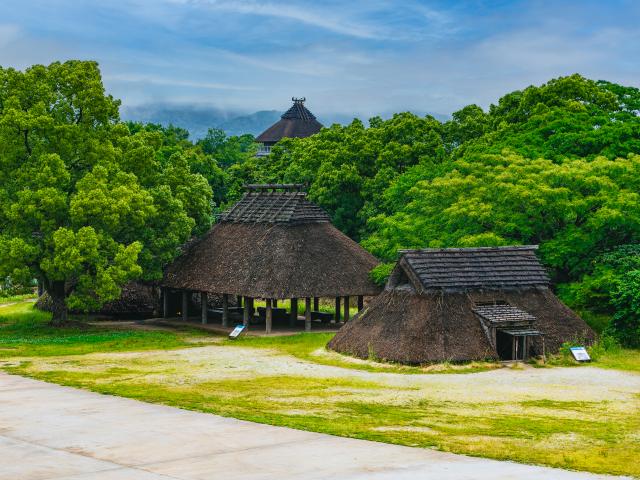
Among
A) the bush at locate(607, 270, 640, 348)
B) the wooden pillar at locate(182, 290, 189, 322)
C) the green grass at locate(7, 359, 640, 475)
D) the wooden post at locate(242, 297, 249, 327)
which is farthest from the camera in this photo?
the wooden pillar at locate(182, 290, 189, 322)

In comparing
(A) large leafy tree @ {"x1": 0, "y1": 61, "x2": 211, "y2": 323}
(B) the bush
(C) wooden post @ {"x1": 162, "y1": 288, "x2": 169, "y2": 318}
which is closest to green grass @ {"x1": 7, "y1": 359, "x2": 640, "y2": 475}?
(A) large leafy tree @ {"x1": 0, "y1": 61, "x2": 211, "y2": 323}

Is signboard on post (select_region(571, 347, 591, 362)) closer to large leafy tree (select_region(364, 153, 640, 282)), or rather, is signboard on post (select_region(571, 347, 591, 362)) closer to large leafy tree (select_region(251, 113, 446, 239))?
large leafy tree (select_region(364, 153, 640, 282))

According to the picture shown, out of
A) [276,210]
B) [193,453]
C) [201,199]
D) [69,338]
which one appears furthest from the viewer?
[201,199]

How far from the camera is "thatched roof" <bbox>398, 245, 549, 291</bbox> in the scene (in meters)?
37.7

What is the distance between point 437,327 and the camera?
3600 cm

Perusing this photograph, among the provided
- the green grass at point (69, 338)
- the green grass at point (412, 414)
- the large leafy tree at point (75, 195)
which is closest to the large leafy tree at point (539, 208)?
the green grass at point (69, 338)

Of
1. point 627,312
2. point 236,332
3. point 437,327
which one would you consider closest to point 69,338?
point 236,332

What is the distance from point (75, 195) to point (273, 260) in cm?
984

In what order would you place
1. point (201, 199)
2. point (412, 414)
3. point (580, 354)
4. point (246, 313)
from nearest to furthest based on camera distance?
1. point (412, 414)
2. point (580, 354)
3. point (246, 313)
4. point (201, 199)

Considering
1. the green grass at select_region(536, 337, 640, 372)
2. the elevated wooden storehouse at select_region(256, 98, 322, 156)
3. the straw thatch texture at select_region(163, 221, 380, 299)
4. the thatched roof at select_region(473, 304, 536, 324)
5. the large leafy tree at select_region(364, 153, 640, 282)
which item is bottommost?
the green grass at select_region(536, 337, 640, 372)

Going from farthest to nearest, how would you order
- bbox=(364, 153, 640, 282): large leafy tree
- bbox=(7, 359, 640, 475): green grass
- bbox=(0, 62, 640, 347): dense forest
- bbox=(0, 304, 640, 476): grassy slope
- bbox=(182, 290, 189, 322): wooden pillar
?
1. bbox=(182, 290, 189, 322): wooden pillar
2. bbox=(0, 62, 640, 347): dense forest
3. bbox=(364, 153, 640, 282): large leafy tree
4. bbox=(0, 304, 640, 476): grassy slope
5. bbox=(7, 359, 640, 475): green grass

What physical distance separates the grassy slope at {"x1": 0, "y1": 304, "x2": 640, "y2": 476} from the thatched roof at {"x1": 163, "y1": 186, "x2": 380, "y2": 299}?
17.1ft

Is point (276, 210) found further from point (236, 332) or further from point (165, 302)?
point (236, 332)

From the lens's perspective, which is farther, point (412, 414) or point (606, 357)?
point (606, 357)
